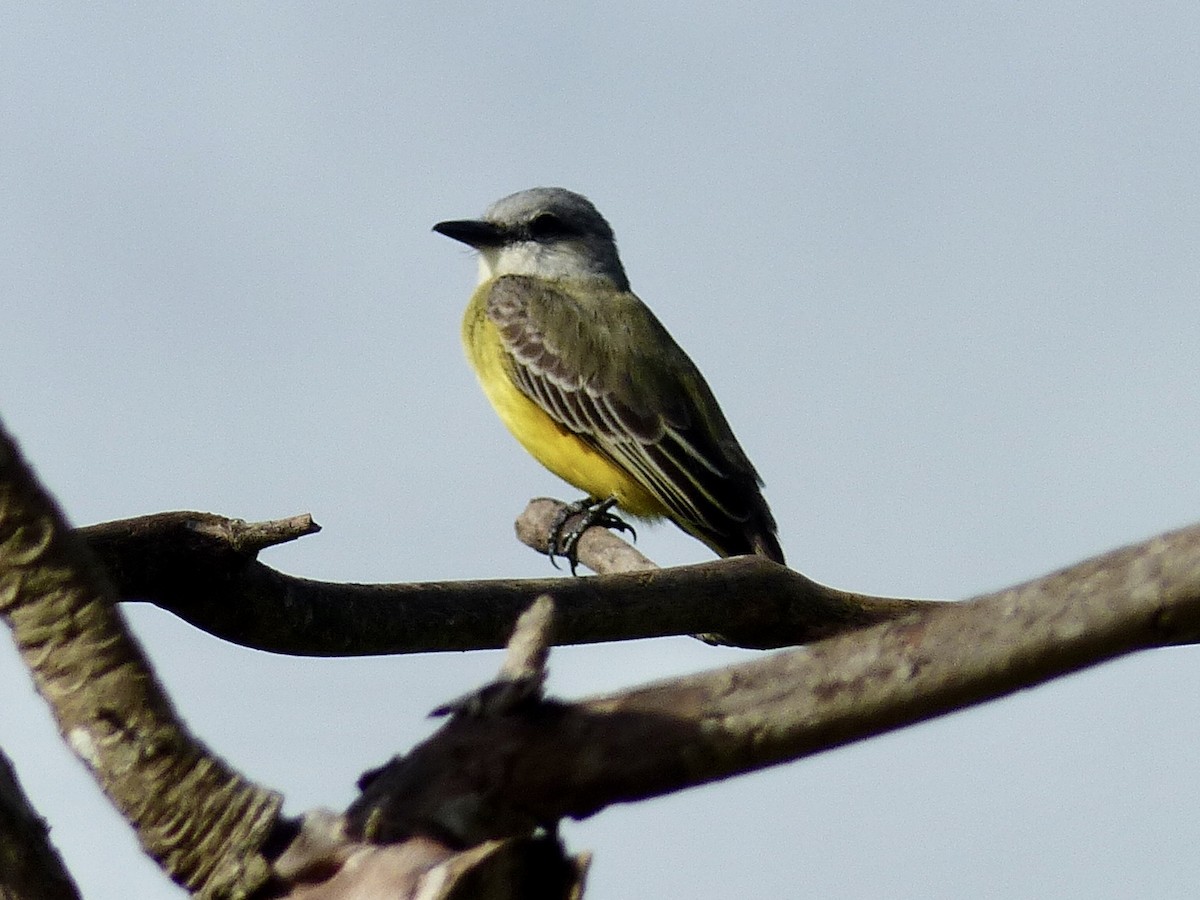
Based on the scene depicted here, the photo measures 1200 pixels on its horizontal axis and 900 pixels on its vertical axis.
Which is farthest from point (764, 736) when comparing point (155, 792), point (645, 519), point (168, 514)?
point (645, 519)

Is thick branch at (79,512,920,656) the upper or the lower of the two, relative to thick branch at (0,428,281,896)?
upper

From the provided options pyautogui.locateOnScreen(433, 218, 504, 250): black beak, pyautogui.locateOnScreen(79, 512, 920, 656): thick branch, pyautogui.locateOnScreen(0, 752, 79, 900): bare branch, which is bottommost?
pyautogui.locateOnScreen(0, 752, 79, 900): bare branch

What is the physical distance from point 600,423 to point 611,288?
2098mm

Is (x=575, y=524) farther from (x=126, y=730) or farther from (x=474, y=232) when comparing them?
(x=126, y=730)

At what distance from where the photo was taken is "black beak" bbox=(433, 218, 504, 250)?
489 inches

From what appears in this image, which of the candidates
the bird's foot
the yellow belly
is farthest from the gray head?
the bird's foot

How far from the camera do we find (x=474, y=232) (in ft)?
41.1

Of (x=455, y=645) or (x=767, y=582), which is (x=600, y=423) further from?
(x=455, y=645)

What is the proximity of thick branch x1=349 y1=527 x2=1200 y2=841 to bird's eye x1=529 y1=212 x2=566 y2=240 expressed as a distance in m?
9.62

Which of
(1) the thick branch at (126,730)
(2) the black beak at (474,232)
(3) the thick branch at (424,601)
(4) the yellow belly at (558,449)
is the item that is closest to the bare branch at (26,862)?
(1) the thick branch at (126,730)

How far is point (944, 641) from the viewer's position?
122 inches

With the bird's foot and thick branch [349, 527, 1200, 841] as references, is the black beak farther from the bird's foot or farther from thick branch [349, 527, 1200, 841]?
thick branch [349, 527, 1200, 841]

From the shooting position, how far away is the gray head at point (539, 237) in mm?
12633

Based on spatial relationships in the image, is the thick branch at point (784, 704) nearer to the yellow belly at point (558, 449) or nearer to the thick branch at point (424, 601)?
the thick branch at point (424, 601)
